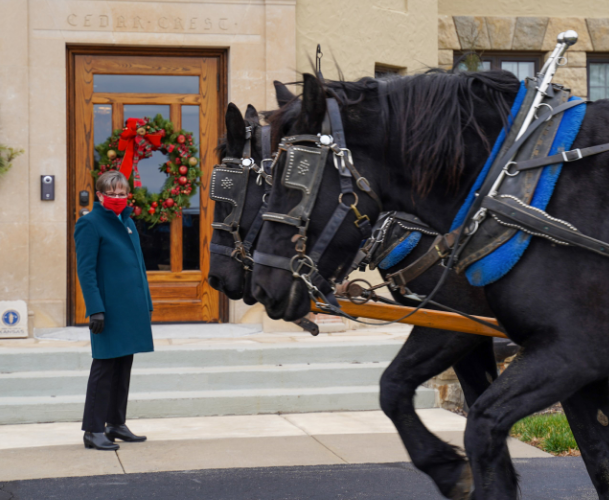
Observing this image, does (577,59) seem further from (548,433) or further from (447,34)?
(548,433)

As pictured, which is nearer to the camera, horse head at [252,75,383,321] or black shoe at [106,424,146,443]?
horse head at [252,75,383,321]

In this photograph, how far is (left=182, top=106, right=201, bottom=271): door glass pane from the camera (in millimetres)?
9297

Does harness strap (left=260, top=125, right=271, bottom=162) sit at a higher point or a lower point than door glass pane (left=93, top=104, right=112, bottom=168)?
lower

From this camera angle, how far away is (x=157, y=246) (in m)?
9.25

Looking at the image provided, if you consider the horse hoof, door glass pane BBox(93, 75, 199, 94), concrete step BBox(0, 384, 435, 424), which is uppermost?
door glass pane BBox(93, 75, 199, 94)

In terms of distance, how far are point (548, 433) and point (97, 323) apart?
341cm

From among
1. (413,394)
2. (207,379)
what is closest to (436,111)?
(413,394)

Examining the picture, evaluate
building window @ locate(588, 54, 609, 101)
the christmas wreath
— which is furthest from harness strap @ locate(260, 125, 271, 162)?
building window @ locate(588, 54, 609, 101)

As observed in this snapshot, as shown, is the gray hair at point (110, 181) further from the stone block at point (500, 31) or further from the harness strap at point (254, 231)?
the stone block at point (500, 31)

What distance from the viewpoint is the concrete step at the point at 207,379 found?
22.5 ft

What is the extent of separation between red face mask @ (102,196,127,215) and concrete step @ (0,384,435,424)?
177cm

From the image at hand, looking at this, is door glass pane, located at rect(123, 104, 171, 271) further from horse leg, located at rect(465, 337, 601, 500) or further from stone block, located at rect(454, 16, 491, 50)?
horse leg, located at rect(465, 337, 601, 500)

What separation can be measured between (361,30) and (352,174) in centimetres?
749

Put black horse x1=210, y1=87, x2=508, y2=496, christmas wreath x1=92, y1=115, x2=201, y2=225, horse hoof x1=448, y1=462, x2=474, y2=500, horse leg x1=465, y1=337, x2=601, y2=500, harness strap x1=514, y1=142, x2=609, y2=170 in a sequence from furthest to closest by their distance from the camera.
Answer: christmas wreath x1=92, y1=115, x2=201, y2=225
black horse x1=210, y1=87, x2=508, y2=496
horse hoof x1=448, y1=462, x2=474, y2=500
harness strap x1=514, y1=142, x2=609, y2=170
horse leg x1=465, y1=337, x2=601, y2=500
